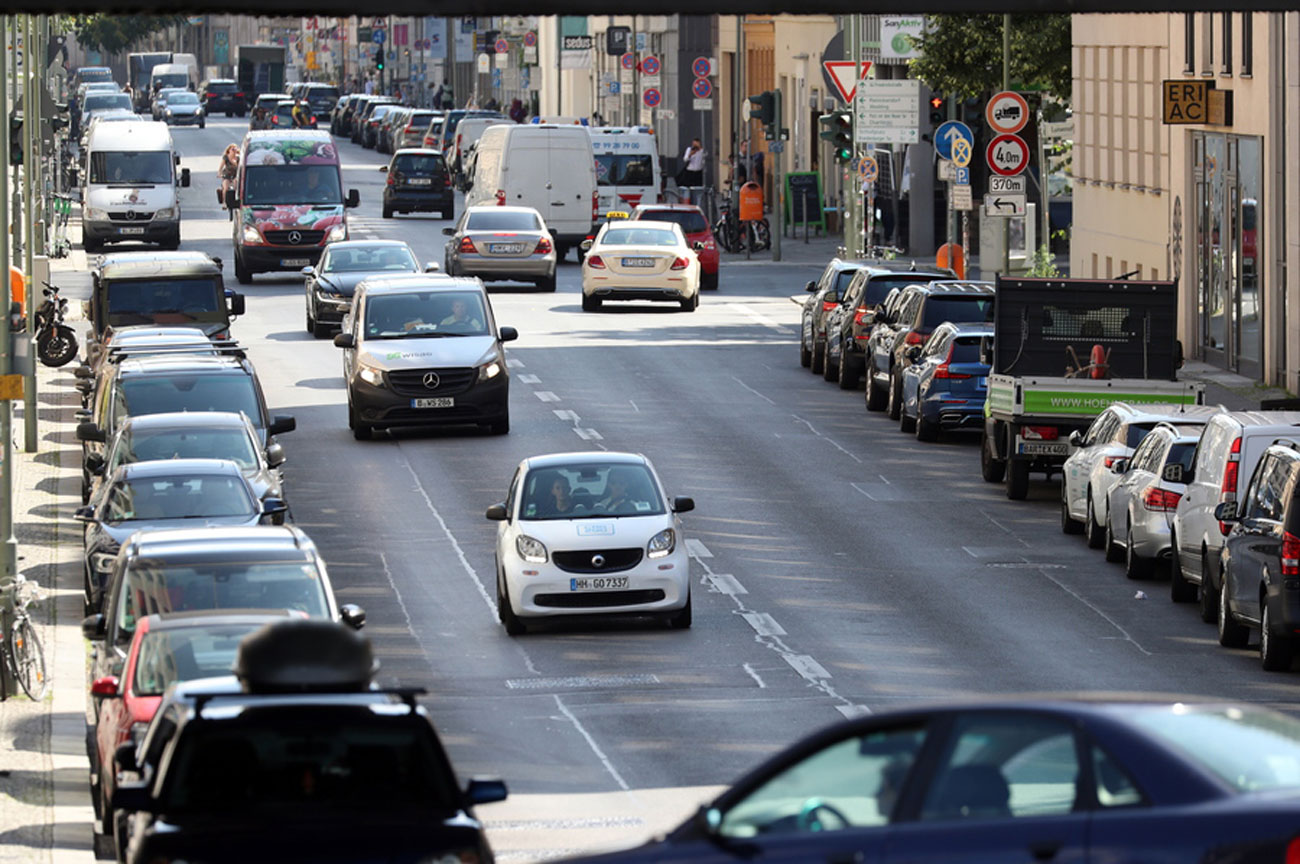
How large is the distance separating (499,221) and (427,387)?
18288mm

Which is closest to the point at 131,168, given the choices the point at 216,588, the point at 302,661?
the point at 216,588

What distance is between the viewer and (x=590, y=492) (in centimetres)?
2222

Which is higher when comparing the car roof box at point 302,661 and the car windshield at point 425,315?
the car windshield at point 425,315

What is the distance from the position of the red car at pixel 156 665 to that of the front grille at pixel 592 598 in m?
6.40

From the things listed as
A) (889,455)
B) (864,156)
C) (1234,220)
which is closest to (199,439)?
(889,455)

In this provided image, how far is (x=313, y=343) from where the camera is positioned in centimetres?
4297

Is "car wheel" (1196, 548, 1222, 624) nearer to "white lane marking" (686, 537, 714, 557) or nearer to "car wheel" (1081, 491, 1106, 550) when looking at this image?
"car wheel" (1081, 491, 1106, 550)

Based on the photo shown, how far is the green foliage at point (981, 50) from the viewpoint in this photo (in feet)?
165

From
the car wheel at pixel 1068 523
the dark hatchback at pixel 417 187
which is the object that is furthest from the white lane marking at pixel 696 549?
the dark hatchback at pixel 417 187

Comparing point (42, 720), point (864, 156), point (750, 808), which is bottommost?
point (42, 720)

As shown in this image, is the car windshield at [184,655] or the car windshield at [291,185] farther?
the car windshield at [291,185]

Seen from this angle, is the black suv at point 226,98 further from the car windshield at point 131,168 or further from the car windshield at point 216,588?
the car windshield at point 216,588

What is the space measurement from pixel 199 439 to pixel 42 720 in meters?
6.47

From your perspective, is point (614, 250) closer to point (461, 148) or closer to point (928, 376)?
point (928, 376)
